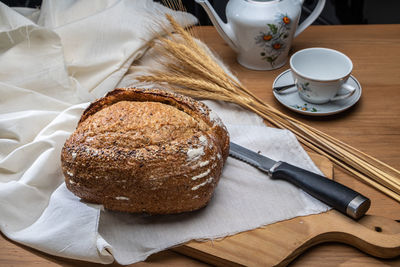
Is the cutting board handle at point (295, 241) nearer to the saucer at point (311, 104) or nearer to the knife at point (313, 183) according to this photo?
the knife at point (313, 183)

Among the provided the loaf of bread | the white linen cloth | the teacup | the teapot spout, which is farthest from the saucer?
the loaf of bread


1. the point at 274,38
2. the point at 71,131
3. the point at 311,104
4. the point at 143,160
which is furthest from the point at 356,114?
the point at 71,131

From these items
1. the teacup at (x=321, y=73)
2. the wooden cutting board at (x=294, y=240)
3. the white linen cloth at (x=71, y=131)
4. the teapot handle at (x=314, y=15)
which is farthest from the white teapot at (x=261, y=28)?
the wooden cutting board at (x=294, y=240)

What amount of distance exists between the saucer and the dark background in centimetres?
70

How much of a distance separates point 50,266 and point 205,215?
388mm

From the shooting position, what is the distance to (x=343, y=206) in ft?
3.42

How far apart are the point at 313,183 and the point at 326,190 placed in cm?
4

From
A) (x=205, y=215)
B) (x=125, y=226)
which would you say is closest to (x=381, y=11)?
(x=205, y=215)

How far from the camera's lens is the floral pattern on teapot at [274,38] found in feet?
5.09

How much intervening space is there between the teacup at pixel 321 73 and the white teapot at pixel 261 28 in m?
0.14

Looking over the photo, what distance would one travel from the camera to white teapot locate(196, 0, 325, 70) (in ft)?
5.06

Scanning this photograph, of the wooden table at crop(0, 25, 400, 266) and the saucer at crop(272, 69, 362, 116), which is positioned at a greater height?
the saucer at crop(272, 69, 362, 116)

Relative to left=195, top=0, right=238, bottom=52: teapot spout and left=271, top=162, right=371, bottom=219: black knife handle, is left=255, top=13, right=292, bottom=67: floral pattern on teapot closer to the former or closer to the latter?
left=195, top=0, right=238, bottom=52: teapot spout

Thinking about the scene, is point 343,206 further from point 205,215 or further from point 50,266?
point 50,266
